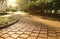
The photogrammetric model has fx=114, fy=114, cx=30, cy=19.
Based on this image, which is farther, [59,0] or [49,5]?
[49,5]

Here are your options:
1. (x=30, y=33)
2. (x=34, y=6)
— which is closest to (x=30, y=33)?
(x=30, y=33)

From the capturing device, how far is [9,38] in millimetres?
4117

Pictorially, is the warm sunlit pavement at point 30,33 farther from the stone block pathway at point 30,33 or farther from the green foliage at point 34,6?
the green foliage at point 34,6

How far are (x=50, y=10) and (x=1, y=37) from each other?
8.77 meters

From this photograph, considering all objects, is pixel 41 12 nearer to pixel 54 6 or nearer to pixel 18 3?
pixel 54 6

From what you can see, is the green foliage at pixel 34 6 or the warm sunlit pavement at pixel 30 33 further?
the green foliage at pixel 34 6

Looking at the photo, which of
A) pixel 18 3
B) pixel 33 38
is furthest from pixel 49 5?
pixel 18 3

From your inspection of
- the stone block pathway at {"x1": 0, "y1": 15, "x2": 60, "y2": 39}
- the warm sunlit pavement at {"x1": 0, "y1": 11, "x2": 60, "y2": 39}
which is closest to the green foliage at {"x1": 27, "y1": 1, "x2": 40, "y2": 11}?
the warm sunlit pavement at {"x1": 0, "y1": 11, "x2": 60, "y2": 39}

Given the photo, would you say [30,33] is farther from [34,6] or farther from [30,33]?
[34,6]

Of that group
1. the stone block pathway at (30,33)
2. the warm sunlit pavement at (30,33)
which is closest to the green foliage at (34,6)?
the warm sunlit pavement at (30,33)

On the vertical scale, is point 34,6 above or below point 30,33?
above

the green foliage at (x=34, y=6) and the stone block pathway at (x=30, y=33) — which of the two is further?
the green foliage at (x=34, y=6)

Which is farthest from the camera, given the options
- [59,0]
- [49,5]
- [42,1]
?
[42,1]

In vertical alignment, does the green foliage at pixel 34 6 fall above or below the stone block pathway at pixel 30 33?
above
